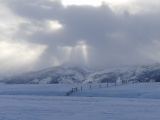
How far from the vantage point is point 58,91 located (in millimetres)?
88750

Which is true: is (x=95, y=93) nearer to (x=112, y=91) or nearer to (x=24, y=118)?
(x=112, y=91)

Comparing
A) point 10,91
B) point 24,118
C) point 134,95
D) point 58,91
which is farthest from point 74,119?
point 10,91

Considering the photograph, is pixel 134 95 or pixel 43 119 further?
pixel 134 95

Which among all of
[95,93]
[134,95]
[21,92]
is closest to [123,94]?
[134,95]

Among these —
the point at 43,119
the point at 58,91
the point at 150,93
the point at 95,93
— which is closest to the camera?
the point at 43,119

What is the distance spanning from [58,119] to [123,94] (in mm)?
49338

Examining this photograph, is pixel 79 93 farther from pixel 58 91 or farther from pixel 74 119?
pixel 74 119

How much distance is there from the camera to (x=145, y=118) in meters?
31.5

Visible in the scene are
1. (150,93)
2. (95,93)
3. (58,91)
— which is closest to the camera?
(150,93)

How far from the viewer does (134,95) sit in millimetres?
76500

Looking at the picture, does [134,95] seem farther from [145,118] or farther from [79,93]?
[145,118]

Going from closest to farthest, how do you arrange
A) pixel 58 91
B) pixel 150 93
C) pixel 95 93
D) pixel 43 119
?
pixel 43 119, pixel 150 93, pixel 95 93, pixel 58 91

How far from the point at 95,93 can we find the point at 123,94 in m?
7.80

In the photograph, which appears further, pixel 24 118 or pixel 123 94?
pixel 123 94
